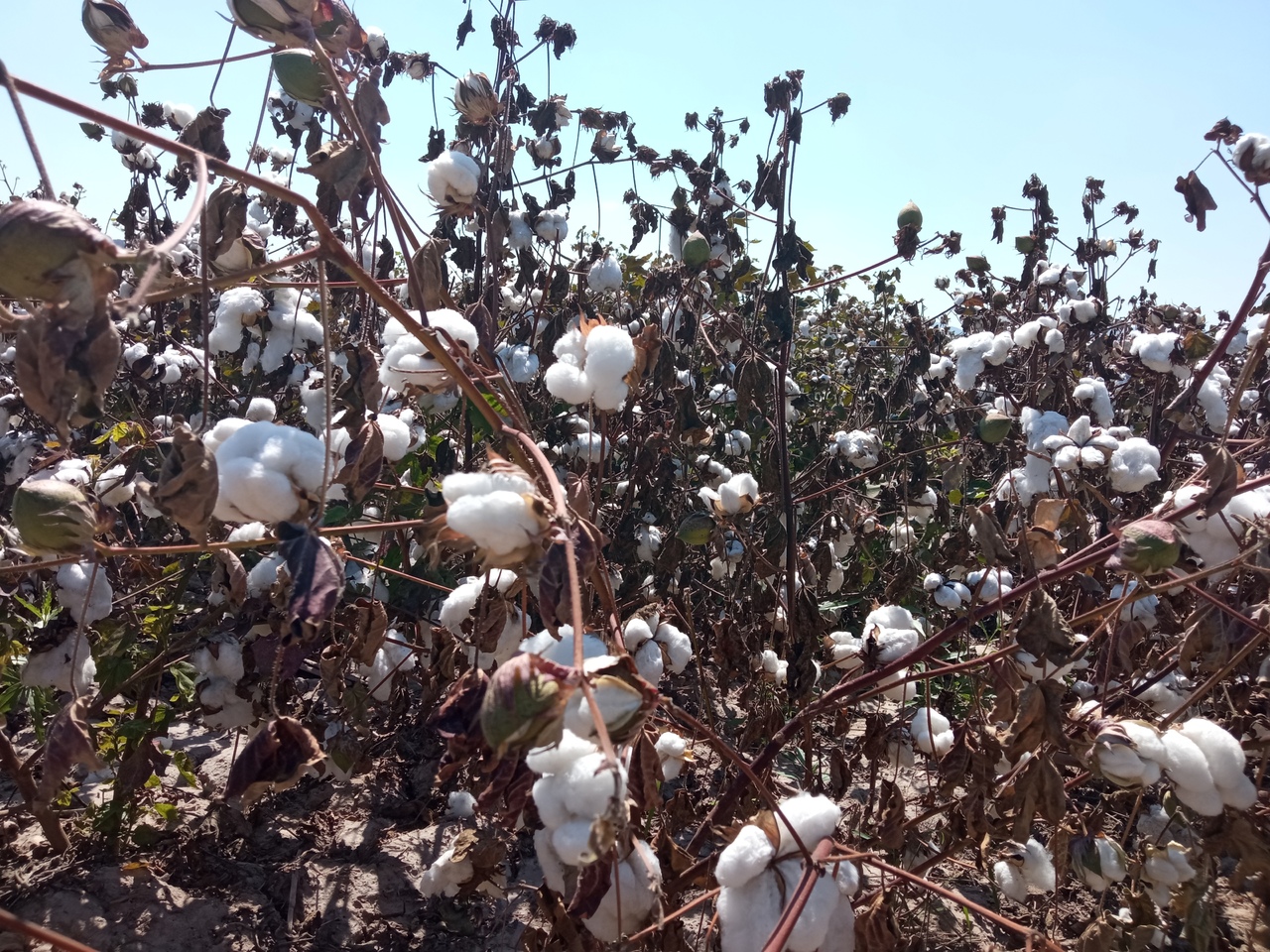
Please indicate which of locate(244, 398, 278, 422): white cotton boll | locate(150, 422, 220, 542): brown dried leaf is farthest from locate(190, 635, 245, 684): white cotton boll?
locate(150, 422, 220, 542): brown dried leaf

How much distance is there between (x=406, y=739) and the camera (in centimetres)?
268

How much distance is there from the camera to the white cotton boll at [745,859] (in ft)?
3.32

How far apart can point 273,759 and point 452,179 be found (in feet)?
3.23

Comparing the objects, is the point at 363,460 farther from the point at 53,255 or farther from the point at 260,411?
the point at 260,411

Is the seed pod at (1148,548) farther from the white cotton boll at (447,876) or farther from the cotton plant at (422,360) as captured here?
the white cotton boll at (447,876)

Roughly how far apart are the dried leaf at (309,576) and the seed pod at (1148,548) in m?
0.99

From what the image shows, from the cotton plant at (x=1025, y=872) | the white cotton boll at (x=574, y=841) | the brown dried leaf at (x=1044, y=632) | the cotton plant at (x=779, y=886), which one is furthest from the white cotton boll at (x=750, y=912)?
the cotton plant at (x=1025, y=872)

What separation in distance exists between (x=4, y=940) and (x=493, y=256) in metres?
1.70

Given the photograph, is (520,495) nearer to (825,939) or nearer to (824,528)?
(825,939)

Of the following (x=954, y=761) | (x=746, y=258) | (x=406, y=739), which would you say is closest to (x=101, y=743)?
(x=406, y=739)

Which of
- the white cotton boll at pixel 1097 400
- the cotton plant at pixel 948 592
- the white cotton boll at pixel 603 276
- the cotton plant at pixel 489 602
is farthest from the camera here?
the white cotton boll at pixel 603 276

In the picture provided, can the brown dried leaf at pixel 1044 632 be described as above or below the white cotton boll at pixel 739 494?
below

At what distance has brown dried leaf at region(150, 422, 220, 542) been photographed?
78cm

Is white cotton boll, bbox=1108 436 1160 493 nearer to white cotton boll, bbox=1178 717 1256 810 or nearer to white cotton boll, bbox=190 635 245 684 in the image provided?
white cotton boll, bbox=1178 717 1256 810
